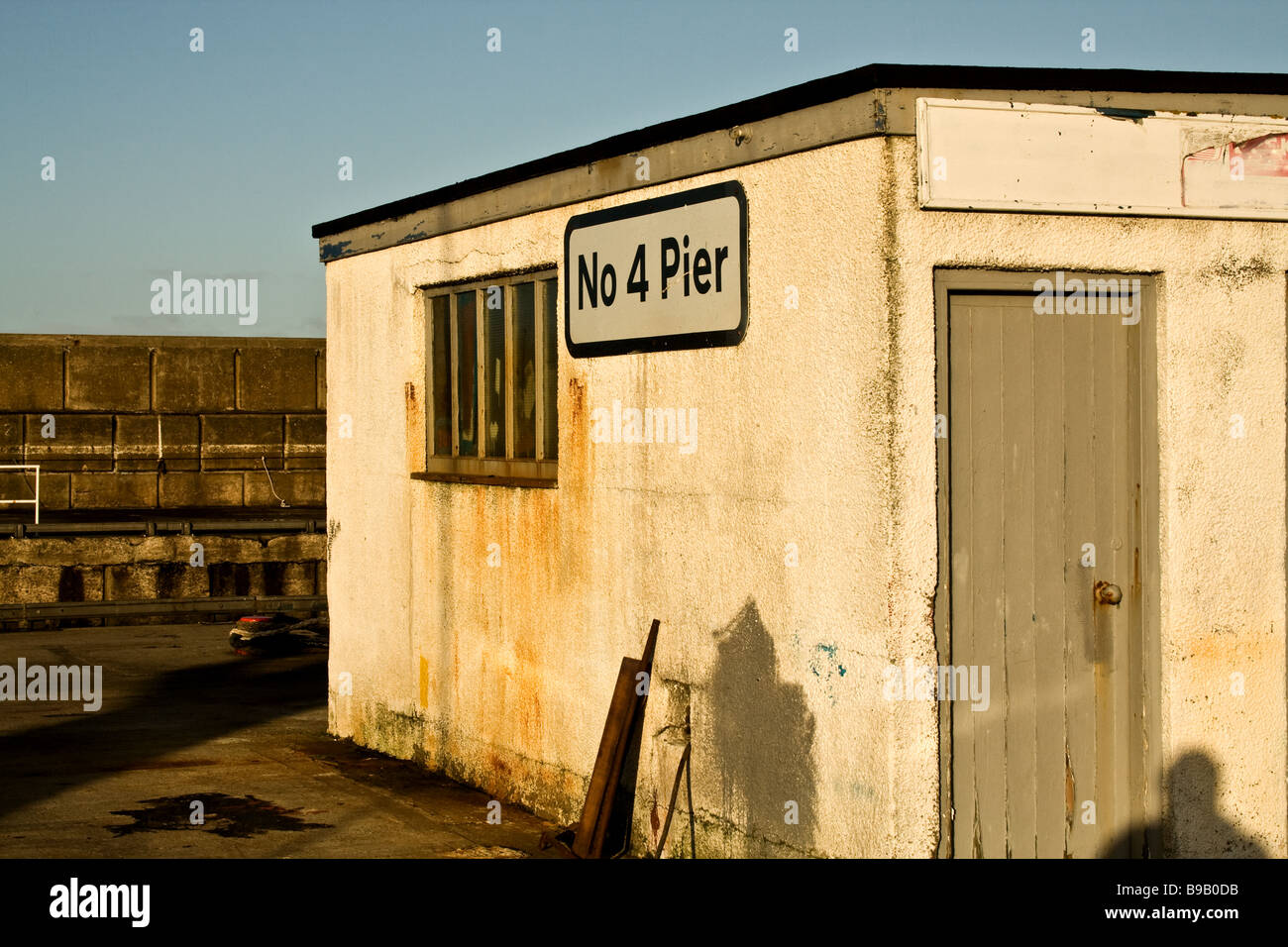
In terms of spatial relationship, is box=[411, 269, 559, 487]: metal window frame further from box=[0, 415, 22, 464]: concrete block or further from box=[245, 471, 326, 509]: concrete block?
box=[245, 471, 326, 509]: concrete block

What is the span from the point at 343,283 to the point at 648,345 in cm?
411

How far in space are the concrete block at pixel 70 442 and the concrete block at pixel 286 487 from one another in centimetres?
223

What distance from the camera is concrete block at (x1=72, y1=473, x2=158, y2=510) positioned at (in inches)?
870

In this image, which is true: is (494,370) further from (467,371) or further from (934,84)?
(934,84)

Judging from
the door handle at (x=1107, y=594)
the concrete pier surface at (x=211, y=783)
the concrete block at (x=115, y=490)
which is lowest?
the concrete pier surface at (x=211, y=783)

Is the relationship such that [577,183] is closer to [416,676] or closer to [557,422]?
[557,422]

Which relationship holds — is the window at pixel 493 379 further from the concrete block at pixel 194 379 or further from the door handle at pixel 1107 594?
the concrete block at pixel 194 379

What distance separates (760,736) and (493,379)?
3.29 metres

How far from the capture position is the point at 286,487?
23.1 m

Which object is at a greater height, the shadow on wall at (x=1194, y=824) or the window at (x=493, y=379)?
the window at (x=493, y=379)

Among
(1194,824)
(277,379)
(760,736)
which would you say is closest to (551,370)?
(760,736)

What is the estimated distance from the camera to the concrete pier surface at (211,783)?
723 centimetres

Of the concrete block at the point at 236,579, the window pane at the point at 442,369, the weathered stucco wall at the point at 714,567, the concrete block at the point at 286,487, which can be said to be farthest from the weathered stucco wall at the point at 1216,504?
the concrete block at the point at 286,487
